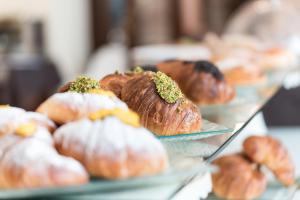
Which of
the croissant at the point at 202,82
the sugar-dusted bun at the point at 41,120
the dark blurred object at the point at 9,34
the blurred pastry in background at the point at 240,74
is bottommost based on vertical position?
the dark blurred object at the point at 9,34

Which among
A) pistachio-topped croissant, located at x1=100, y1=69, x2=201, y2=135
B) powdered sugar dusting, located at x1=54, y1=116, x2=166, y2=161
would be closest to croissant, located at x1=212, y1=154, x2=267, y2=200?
pistachio-topped croissant, located at x1=100, y1=69, x2=201, y2=135

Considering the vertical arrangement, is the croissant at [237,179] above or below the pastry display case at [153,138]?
below

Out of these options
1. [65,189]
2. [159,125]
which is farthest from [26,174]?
[159,125]

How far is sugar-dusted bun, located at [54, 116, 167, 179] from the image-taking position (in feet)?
2.93

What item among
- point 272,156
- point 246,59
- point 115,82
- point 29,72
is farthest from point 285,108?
point 29,72

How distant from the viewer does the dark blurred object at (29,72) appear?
18.9 ft

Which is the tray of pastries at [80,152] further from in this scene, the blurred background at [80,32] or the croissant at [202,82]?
the blurred background at [80,32]

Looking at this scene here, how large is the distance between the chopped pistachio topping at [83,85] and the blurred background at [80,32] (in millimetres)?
4422

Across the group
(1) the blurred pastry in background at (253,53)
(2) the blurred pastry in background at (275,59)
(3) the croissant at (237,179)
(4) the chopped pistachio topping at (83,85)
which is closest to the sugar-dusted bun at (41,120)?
(4) the chopped pistachio topping at (83,85)

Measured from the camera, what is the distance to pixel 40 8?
7953 mm

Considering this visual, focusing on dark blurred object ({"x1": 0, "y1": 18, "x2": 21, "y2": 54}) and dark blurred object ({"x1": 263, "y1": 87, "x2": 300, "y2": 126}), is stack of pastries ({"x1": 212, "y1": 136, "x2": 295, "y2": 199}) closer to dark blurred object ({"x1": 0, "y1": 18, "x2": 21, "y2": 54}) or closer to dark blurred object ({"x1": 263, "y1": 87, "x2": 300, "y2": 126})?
dark blurred object ({"x1": 263, "y1": 87, "x2": 300, "y2": 126})

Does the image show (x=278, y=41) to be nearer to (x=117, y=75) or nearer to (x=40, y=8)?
(x=117, y=75)

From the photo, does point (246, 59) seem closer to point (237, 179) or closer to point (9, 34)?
point (237, 179)

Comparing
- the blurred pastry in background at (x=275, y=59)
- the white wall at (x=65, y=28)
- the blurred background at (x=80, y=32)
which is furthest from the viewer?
the white wall at (x=65, y=28)
